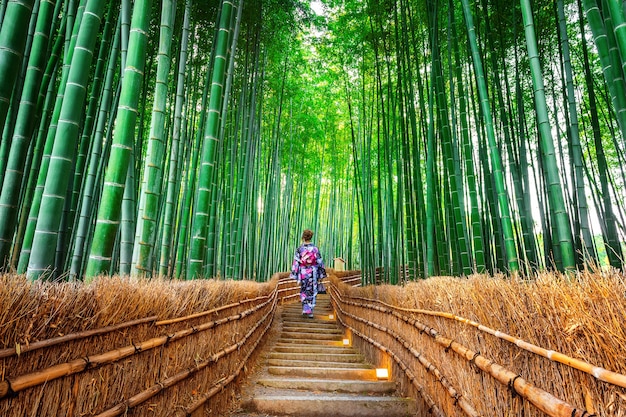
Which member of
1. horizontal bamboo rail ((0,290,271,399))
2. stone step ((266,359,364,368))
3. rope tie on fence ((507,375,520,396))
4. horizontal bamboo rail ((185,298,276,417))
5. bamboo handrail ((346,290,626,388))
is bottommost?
stone step ((266,359,364,368))

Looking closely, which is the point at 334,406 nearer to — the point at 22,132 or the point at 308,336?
the point at 22,132

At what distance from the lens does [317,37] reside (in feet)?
20.9

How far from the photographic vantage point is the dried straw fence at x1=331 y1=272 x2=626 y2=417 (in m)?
0.89

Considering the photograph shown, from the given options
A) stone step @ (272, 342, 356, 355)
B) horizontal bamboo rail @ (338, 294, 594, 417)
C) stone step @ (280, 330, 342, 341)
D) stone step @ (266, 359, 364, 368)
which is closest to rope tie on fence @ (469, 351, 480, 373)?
horizontal bamboo rail @ (338, 294, 594, 417)

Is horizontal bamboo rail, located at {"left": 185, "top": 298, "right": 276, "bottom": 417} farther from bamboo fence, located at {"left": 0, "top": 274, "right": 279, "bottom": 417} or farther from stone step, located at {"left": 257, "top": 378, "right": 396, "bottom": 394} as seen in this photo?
stone step, located at {"left": 257, "top": 378, "right": 396, "bottom": 394}

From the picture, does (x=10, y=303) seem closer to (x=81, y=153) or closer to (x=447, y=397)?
(x=447, y=397)

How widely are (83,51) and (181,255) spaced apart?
2266mm

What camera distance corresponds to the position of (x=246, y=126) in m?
5.29

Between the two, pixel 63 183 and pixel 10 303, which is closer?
pixel 10 303

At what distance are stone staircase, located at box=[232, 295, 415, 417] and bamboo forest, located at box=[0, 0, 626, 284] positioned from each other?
0.93 metres

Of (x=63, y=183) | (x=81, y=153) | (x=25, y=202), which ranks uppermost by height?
(x=81, y=153)

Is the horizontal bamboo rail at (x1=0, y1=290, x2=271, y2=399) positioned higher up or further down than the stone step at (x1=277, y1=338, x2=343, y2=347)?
higher up

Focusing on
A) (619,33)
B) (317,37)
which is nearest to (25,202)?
(619,33)

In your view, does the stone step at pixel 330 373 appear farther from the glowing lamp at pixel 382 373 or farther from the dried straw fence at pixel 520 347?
the dried straw fence at pixel 520 347
